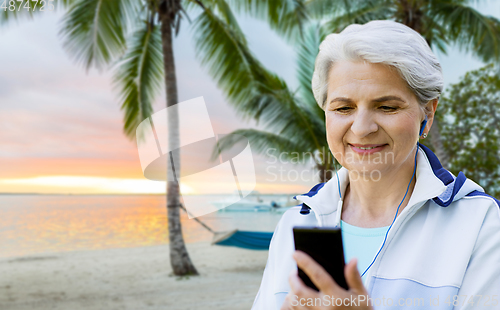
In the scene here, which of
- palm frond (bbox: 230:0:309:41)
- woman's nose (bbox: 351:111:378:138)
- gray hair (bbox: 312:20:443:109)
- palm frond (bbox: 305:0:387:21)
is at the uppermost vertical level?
palm frond (bbox: 305:0:387:21)

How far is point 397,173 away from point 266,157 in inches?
385

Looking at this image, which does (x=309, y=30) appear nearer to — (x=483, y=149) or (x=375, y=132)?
(x=483, y=149)

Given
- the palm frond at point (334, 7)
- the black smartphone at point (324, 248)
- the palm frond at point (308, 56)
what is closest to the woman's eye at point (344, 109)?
the black smartphone at point (324, 248)

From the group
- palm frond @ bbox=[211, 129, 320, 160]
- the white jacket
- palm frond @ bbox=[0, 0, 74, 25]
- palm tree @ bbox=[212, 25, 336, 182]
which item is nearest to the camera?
the white jacket

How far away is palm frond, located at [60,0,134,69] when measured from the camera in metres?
7.38

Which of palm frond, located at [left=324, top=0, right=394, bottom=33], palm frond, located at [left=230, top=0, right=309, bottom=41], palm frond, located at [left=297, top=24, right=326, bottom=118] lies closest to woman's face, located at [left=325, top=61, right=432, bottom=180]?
palm frond, located at [left=230, top=0, right=309, bottom=41]

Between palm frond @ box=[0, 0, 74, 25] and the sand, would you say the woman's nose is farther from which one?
the sand

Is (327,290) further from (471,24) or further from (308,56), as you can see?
(471,24)

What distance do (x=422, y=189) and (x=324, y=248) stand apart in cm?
47

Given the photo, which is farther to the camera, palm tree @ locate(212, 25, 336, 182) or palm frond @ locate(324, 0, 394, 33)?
palm frond @ locate(324, 0, 394, 33)

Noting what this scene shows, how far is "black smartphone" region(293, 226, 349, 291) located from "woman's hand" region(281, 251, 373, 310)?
11 mm

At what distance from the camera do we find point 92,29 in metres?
7.40

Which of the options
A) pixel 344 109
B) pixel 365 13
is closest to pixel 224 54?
pixel 365 13

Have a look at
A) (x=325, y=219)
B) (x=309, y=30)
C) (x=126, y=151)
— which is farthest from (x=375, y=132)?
(x=126, y=151)
